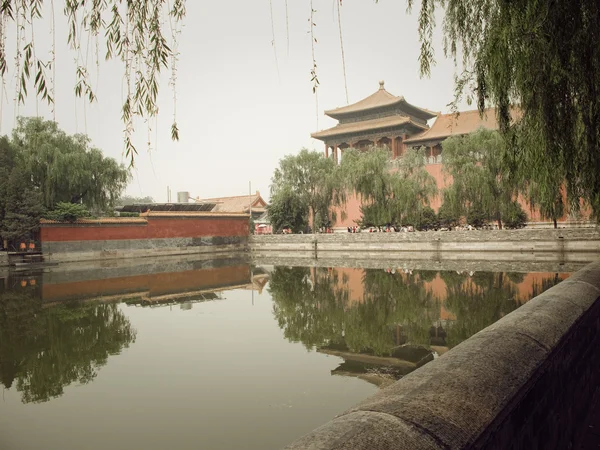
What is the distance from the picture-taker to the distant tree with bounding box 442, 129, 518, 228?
20.3m

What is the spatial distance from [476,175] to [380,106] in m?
Answer: 13.5

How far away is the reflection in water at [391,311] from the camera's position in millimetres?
6046

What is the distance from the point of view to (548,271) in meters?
14.1

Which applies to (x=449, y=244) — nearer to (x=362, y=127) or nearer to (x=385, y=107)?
(x=362, y=127)

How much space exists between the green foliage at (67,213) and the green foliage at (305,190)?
36.2ft

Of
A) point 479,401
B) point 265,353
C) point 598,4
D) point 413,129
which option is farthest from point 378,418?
point 413,129

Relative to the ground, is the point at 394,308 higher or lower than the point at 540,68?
lower

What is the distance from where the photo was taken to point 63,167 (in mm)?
23516

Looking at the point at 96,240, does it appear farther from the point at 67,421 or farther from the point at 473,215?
the point at 67,421

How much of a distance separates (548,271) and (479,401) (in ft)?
47.3

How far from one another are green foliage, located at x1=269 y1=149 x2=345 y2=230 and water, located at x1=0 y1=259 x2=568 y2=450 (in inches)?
574

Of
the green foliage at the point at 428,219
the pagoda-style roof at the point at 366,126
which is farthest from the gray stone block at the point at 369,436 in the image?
the pagoda-style roof at the point at 366,126

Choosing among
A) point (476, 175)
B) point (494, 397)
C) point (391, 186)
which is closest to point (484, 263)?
point (476, 175)

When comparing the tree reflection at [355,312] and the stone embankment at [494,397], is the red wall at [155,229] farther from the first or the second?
the stone embankment at [494,397]
